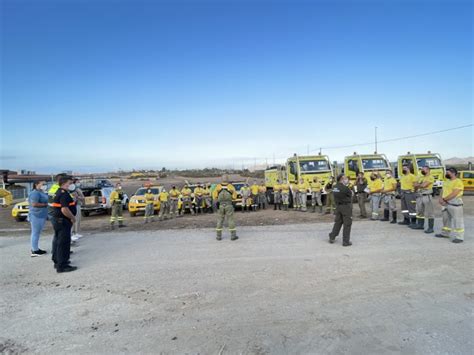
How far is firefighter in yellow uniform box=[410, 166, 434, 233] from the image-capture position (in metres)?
8.35

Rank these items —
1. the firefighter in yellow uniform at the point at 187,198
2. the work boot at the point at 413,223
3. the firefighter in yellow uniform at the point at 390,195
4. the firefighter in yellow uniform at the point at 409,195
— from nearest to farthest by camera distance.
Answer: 1. the work boot at the point at 413,223
2. the firefighter in yellow uniform at the point at 409,195
3. the firefighter in yellow uniform at the point at 390,195
4. the firefighter in yellow uniform at the point at 187,198

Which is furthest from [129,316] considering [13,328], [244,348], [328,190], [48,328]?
[328,190]

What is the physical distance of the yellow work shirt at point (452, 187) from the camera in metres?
7.32

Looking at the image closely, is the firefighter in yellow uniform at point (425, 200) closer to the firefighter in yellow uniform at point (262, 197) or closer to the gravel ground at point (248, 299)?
the gravel ground at point (248, 299)

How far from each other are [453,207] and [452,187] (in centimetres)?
51

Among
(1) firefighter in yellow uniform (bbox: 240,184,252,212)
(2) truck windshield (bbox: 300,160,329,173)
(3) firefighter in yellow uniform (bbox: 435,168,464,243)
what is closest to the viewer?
(3) firefighter in yellow uniform (bbox: 435,168,464,243)

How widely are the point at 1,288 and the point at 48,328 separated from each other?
2257 millimetres

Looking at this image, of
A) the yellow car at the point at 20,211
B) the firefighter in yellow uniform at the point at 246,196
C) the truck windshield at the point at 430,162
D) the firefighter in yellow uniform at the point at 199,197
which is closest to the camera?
the yellow car at the point at 20,211

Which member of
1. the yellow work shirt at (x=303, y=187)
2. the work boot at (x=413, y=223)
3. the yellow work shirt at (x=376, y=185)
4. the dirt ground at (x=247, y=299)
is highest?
the yellow work shirt at (x=376, y=185)

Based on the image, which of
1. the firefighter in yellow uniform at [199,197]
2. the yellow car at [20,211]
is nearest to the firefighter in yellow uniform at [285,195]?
the firefighter in yellow uniform at [199,197]

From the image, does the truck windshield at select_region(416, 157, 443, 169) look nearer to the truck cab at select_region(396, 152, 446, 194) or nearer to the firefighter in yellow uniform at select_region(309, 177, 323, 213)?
the truck cab at select_region(396, 152, 446, 194)

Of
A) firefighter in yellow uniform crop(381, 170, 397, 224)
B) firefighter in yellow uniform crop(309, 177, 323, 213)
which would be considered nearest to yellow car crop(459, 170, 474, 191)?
firefighter in yellow uniform crop(309, 177, 323, 213)

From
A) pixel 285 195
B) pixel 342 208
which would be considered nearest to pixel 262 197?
pixel 285 195

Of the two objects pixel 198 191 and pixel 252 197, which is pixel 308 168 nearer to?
pixel 252 197
